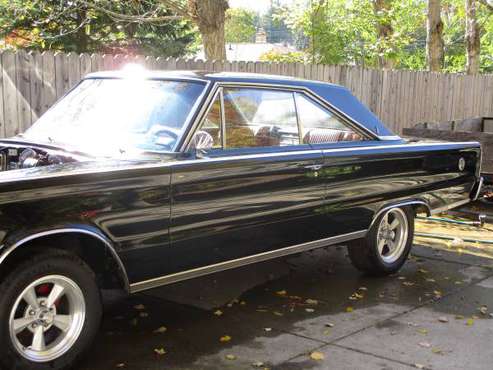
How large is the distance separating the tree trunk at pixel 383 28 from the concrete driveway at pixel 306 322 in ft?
46.0

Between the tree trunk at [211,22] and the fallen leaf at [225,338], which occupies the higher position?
the tree trunk at [211,22]

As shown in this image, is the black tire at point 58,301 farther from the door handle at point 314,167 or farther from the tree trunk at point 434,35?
the tree trunk at point 434,35

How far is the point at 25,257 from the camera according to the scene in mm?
3695

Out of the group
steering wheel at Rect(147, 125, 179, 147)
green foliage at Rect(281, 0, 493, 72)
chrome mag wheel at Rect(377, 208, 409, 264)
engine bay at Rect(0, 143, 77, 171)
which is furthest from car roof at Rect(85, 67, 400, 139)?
green foliage at Rect(281, 0, 493, 72)

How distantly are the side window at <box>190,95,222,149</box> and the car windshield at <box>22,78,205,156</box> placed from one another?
0.12 meters

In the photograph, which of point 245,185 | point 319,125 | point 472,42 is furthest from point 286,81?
point 472,42

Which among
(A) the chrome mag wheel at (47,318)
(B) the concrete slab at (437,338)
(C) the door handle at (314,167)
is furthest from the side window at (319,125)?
(A) the chrome mag wheel at (47,318)

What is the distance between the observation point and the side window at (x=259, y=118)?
4832mm

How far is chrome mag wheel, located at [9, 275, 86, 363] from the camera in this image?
3729 millimetres

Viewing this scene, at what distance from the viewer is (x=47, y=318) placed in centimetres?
384

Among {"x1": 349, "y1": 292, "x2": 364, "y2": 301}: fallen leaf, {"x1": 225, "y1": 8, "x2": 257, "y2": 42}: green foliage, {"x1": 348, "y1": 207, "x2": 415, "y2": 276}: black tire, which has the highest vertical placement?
{"x1": 225, "y1": 8, "x2": 257, "y2": 42}: green foliage

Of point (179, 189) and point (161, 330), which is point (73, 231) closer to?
point (179, 189)

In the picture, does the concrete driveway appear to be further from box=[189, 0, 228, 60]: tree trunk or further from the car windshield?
box=[189, 0, 228, 60]: tree trunk

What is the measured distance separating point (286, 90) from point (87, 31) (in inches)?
654
